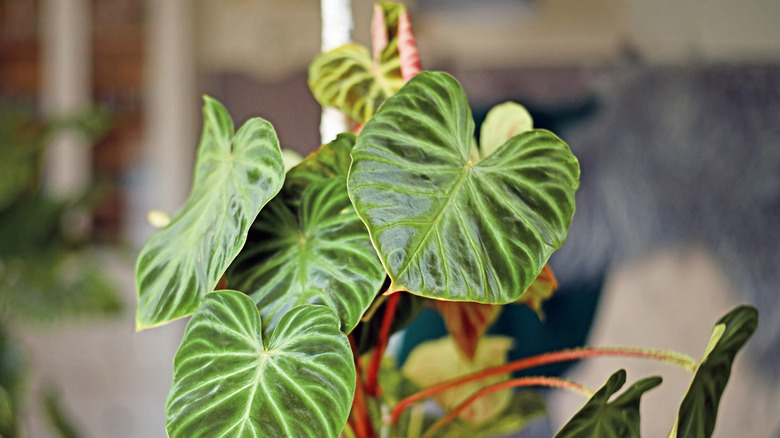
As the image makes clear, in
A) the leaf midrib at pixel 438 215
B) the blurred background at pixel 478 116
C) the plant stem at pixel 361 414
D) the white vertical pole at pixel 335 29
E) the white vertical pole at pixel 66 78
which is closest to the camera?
the leaf midrib at pixel 438 215

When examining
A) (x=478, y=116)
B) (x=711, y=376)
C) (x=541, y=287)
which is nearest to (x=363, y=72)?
(x=541, y=287)

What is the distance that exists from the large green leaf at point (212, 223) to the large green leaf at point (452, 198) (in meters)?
0.06

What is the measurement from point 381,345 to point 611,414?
0.52ft

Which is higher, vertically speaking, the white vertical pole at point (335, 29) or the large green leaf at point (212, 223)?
the white vertical pole at point (335, 29)

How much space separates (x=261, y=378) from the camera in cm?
28

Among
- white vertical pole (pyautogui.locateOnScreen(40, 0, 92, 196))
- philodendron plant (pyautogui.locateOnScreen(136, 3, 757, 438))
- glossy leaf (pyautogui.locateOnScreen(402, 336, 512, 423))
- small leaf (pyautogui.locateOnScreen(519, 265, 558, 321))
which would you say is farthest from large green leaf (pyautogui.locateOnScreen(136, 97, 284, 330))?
white vertical pole (pyautogui.locateOnScreen(40, 0, 92, 196))

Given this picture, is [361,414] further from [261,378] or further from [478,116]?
[478,116]

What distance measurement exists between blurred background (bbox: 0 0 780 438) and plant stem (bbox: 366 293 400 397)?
0.42m

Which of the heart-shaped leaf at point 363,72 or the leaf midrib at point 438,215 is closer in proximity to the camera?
the leaf midrib at point 438,215

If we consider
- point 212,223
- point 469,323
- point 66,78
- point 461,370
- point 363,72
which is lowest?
point 461,370

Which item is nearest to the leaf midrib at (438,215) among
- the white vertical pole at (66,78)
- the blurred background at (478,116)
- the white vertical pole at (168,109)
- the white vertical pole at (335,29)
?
the white vertical pole at (335,29)

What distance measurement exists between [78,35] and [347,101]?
7.34ft

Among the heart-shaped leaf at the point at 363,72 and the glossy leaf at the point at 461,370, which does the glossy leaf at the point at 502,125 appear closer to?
the heart-shaped leaf at the point at 363,72

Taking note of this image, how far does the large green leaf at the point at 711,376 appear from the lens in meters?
0.32
